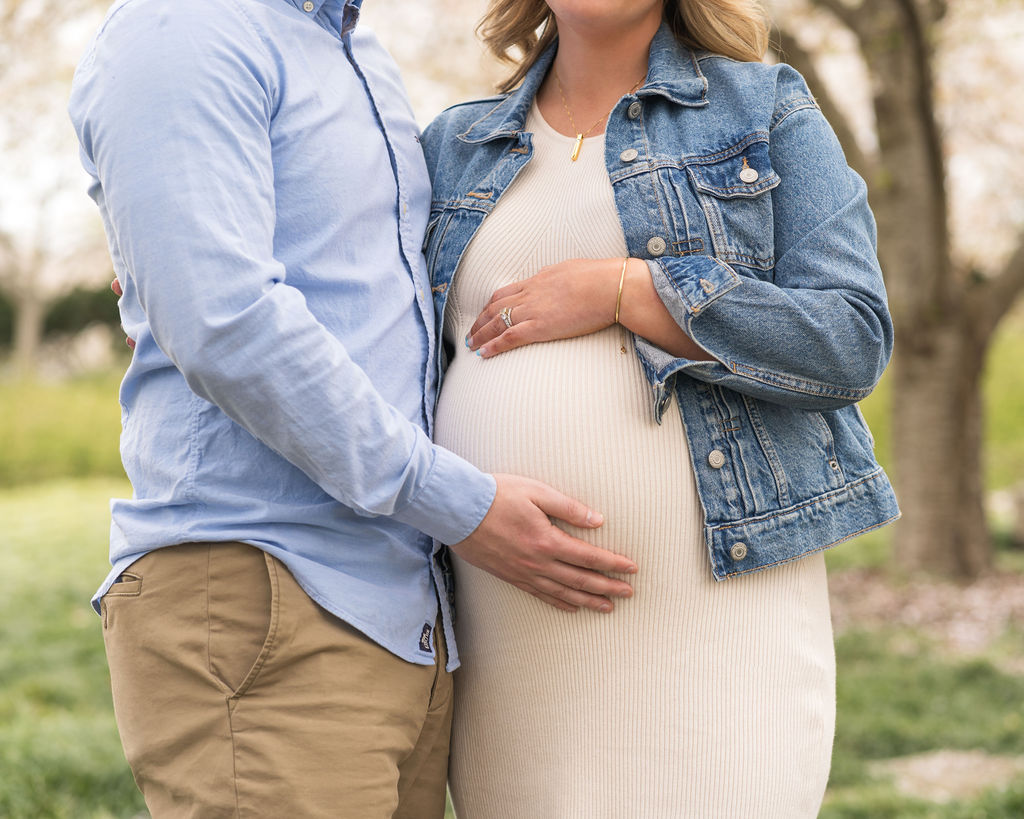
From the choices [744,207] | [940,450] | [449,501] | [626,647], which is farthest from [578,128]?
[940,450]

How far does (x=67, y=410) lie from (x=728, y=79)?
11.5 meters

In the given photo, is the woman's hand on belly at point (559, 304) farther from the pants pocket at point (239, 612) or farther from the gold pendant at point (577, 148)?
the pants pocket at point (239, 612)

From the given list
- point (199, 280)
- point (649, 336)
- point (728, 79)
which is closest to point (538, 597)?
point (649, 336)

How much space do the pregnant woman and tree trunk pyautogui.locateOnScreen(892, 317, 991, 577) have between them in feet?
16.8

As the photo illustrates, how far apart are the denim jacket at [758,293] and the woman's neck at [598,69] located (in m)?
0.11

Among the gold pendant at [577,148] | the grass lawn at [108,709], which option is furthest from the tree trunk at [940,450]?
the gold pendant at [577,148]

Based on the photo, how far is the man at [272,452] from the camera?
1.33 metres

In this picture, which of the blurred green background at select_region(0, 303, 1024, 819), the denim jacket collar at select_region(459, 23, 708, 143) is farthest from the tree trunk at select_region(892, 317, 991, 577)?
the denim jacket collar at select_region(459, 23, 708, 143)

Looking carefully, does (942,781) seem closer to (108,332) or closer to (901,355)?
(901,355)

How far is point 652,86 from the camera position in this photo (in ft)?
6.03

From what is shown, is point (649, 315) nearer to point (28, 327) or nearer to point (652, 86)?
point (652, 86)

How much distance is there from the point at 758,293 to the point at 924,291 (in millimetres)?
5210

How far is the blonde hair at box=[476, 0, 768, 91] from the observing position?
194 centimetres

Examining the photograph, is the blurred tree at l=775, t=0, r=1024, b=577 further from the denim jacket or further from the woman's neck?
the denim jacket
